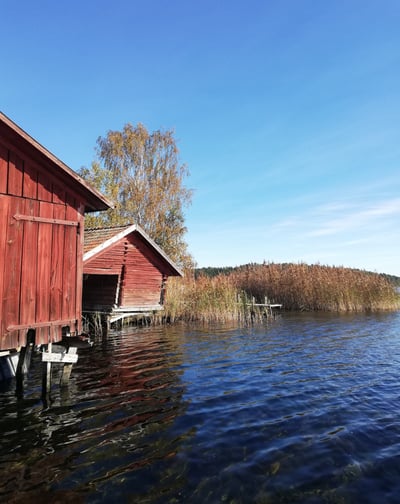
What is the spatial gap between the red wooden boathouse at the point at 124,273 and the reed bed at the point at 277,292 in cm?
211

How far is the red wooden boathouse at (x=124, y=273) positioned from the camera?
Answer: 14203 mm

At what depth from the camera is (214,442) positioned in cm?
484

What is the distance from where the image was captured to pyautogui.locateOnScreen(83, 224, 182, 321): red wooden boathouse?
46.6 ft

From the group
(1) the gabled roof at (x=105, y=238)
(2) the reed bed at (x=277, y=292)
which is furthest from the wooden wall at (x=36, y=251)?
(2) the reed bed at (x=277, y=292)

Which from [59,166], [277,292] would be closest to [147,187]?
[277,292]

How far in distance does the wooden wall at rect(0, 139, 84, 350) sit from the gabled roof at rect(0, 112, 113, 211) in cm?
16

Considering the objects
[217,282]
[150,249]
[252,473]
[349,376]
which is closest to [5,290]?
[252,473]

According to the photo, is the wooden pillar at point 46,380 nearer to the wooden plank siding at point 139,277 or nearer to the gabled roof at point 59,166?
the gabled roof at point 59,166

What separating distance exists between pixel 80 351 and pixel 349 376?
7.87 metres

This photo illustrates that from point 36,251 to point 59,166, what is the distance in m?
1.68

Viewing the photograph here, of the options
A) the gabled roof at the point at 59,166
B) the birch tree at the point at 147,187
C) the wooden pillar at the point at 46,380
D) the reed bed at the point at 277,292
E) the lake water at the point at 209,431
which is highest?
the birch tree at the point at 147,187

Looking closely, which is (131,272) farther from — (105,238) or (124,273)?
(105,238)

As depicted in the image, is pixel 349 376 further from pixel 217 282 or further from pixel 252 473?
pixel 217 282

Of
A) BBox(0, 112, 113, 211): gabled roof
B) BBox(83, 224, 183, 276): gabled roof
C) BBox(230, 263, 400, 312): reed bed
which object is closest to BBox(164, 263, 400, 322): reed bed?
BBox(230, 263, 400, 312): reed bed
